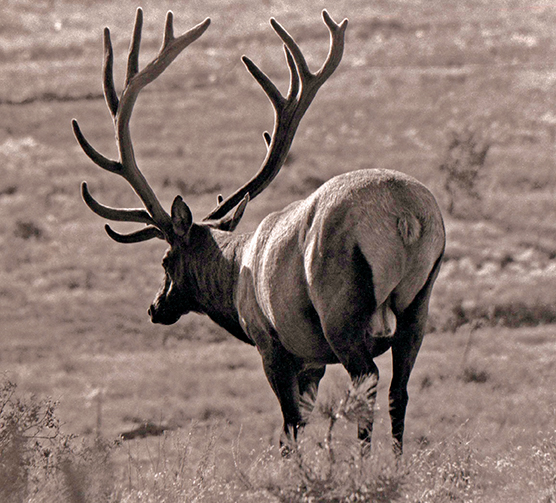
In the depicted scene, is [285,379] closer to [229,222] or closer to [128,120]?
[229,222]

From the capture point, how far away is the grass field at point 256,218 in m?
7.91

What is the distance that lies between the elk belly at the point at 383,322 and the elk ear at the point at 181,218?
181 centimetres

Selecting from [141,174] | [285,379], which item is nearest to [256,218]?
[141,174]

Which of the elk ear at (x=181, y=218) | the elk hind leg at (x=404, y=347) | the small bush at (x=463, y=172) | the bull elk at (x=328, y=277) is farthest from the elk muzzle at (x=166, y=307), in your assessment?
the small bush at (x=463, y=172)

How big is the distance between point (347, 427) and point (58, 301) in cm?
1565

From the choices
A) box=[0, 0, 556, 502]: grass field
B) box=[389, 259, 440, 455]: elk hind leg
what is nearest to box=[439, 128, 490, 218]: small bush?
box=[0, 0, 556, 502]: grass field

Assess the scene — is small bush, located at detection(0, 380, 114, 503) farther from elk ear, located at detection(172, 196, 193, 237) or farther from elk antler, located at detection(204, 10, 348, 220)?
elk antler, located at detection(204, 10, 348, 220)

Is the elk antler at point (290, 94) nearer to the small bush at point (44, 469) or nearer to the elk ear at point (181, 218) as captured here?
the elk ear at point (181, 218)

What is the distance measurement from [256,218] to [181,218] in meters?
15.9

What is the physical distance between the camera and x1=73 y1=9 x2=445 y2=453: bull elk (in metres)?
5.14

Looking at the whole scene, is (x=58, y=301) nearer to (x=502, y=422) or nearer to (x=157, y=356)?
(x=157, y=356)

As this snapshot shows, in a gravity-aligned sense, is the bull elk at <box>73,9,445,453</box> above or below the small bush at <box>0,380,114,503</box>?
above

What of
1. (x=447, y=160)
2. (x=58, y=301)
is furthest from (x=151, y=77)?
(x=447, y=160)

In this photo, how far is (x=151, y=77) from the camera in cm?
663
